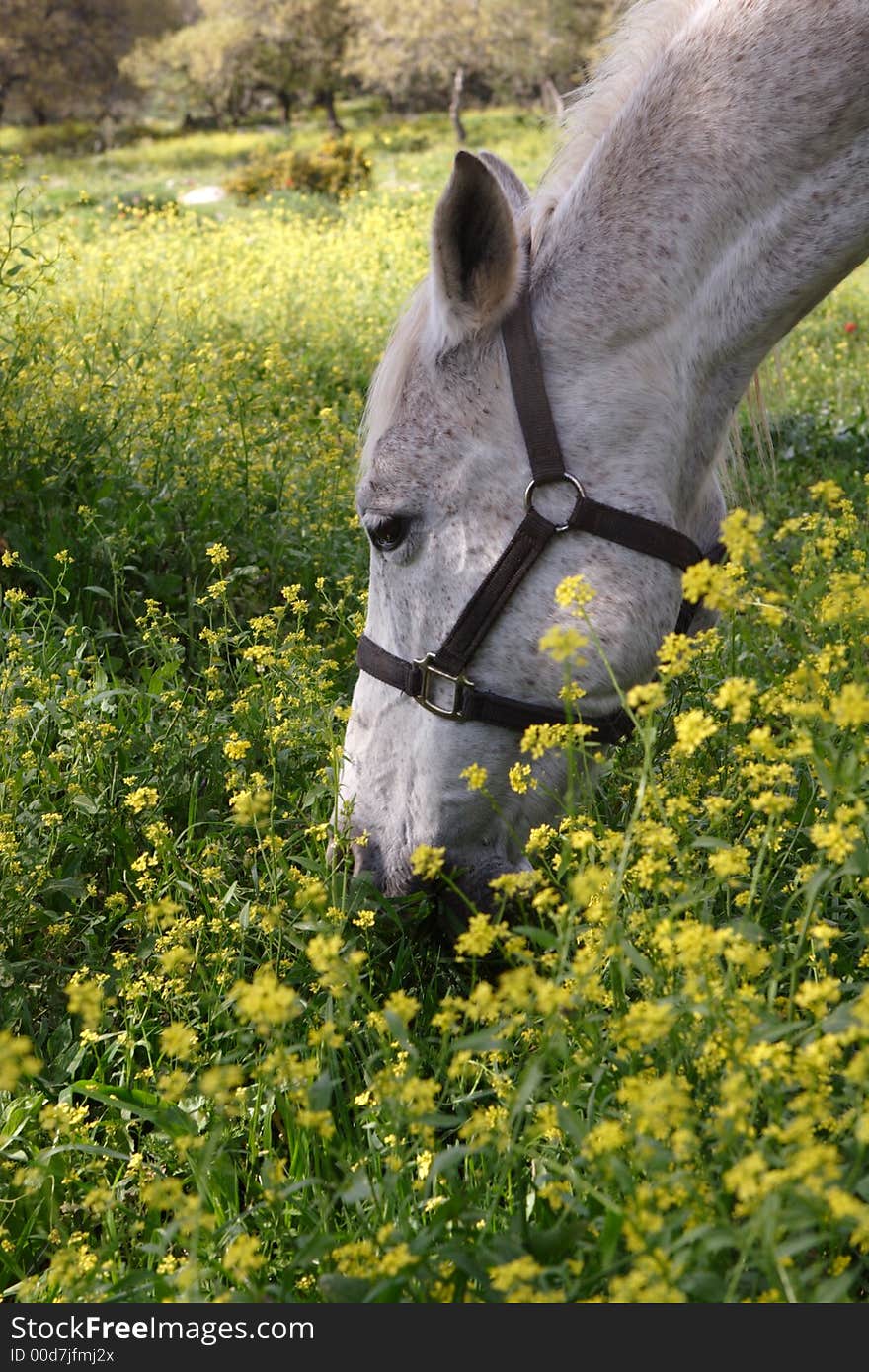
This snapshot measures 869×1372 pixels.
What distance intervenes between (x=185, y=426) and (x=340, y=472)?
0.71 metres

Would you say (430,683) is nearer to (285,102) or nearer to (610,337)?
(610,337)

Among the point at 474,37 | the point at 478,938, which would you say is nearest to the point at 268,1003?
the point at 478,938

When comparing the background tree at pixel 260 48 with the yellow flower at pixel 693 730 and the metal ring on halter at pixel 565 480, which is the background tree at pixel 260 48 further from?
the yellow flower at pixel 693 730

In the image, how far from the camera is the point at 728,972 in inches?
63.9

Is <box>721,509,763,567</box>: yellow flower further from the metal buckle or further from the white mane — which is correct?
the white mane

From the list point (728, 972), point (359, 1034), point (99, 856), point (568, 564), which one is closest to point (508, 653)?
point (568, 564)

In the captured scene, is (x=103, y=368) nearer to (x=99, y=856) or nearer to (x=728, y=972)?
(x=99, y=856)

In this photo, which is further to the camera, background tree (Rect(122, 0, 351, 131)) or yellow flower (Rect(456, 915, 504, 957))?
background tree (Rect(122, 0, 351, 131))

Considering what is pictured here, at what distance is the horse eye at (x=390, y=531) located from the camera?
2523 millimetres

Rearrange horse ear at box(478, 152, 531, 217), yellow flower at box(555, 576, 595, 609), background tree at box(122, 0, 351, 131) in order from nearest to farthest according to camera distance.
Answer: yellow flower at box(555, 576, 595, 609), horse ear at box(478, 152, 531, 217), background tree at box(122, 0, 351, 131)

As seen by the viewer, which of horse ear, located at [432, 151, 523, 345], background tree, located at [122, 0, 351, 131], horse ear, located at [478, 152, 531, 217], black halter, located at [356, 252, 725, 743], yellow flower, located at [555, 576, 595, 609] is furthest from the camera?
background tree, located at [122, 0, 351, 131]

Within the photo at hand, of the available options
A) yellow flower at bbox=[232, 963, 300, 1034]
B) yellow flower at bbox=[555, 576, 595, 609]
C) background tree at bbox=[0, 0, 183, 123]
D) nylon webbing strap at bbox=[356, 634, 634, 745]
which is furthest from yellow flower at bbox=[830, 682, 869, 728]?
background tree at bbox=[0, 0, 183, 123]

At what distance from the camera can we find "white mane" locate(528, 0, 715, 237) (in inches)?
101

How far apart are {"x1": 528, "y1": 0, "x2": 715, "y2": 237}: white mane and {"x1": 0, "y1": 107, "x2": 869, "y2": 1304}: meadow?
76 cm
